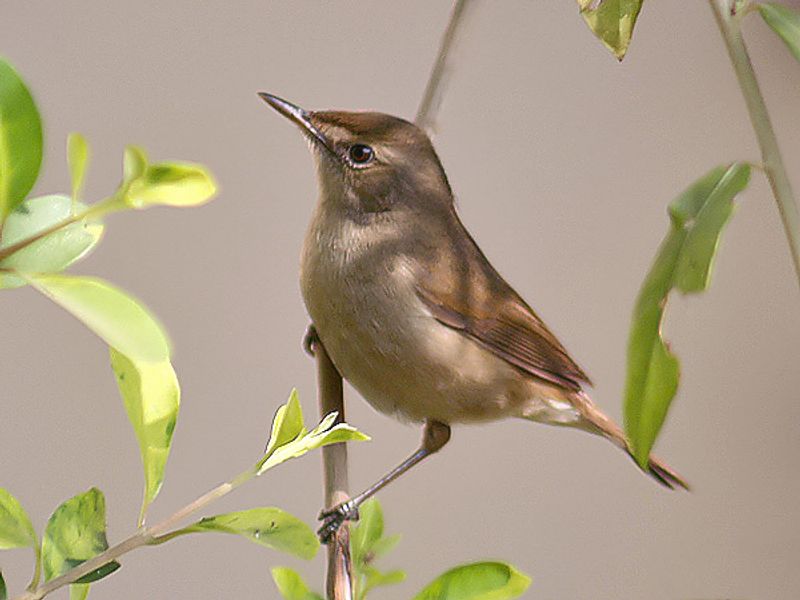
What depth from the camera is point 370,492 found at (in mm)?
600

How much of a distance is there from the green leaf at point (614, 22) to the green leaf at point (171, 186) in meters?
0.25

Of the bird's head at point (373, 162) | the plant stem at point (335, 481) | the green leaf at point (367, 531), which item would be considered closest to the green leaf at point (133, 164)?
the plant stem at point (335, 481)

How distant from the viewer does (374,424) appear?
1508mm

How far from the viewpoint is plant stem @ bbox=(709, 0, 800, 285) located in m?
0.37

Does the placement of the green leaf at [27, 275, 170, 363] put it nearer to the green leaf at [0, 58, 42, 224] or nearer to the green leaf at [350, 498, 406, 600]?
the green leaf at [0, 58, 42, 224]

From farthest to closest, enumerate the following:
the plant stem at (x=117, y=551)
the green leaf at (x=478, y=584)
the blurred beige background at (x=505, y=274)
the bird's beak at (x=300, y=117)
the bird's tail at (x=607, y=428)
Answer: the blurred beige background at (x=505, y=274) < the bird's tail at (x=607, y=428) < the bird's beak at (x=300, y=117) < the green leaf at (x=478, y=584) < the plant stem at (x=117, y=551)

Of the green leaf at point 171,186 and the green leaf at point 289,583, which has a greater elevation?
the green leaf at point 171,186

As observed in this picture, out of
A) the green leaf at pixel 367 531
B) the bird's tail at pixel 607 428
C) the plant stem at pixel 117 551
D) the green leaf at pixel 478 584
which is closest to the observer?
the plant stem at pixel 117 551

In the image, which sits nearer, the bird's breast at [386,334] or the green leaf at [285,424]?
the green leaf at [285,424]

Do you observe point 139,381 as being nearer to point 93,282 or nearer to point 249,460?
point 93,282

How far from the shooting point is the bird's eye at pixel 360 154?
0.69 m

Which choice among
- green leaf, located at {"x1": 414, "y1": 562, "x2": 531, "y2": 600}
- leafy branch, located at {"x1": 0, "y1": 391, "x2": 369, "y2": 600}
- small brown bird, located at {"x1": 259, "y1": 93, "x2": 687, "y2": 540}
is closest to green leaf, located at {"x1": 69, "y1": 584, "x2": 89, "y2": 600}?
leafy branch, located at {"x1": 0, "y1": 391, "x2": 369, "y2": 600}

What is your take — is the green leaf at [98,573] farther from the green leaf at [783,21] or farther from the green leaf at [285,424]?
the green leaf at [783,21]

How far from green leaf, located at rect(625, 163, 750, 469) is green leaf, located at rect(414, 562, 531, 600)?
0.22 ft
